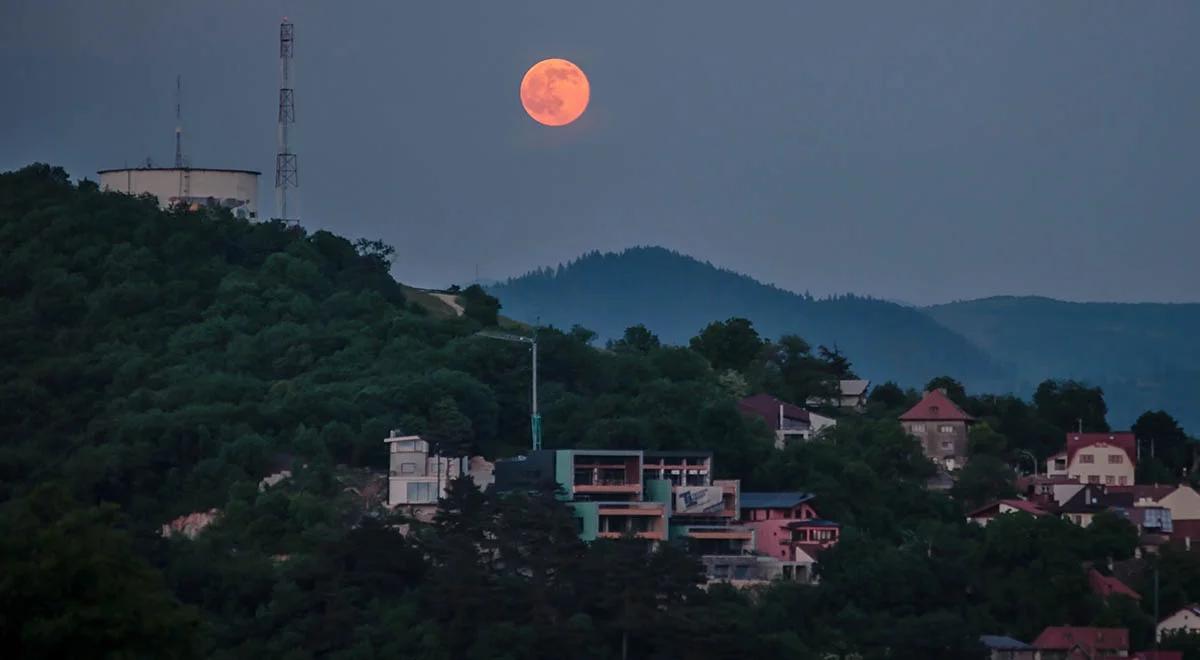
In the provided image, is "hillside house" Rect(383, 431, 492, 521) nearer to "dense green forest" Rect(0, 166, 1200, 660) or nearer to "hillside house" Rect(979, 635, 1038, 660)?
"dense green forest" Rect(0, 166, 1200, 660)

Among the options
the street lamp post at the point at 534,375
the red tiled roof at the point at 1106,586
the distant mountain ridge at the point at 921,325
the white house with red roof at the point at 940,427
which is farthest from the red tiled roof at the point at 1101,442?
the distant mountain ridge at the point at 921,325

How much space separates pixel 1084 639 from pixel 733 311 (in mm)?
117122

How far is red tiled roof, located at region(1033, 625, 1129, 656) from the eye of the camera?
149 feet

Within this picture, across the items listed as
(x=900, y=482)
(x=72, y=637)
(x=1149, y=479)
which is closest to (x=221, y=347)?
(x=900, y=482)

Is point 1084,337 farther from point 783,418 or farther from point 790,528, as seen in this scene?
point 790,528

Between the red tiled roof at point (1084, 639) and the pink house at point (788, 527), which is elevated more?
the pink house at point (788, 527)

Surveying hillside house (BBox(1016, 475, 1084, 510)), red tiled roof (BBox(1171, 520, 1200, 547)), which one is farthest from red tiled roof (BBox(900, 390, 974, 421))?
red tiled roof (BBox(1171, 520, 1200, 547))

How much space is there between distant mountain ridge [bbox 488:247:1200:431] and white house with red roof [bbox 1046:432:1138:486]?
76.4 m

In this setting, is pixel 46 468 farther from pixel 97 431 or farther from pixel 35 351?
pixel 35 351

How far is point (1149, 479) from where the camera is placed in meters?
63.1

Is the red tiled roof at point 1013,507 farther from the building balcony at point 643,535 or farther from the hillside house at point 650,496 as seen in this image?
the building balcony at point 643,535

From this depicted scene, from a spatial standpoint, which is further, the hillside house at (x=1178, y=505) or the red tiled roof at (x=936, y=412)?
the red tiled roof at (x=936, y=412)

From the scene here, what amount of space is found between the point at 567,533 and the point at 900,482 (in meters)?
12.5

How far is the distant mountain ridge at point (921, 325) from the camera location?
15562cm
